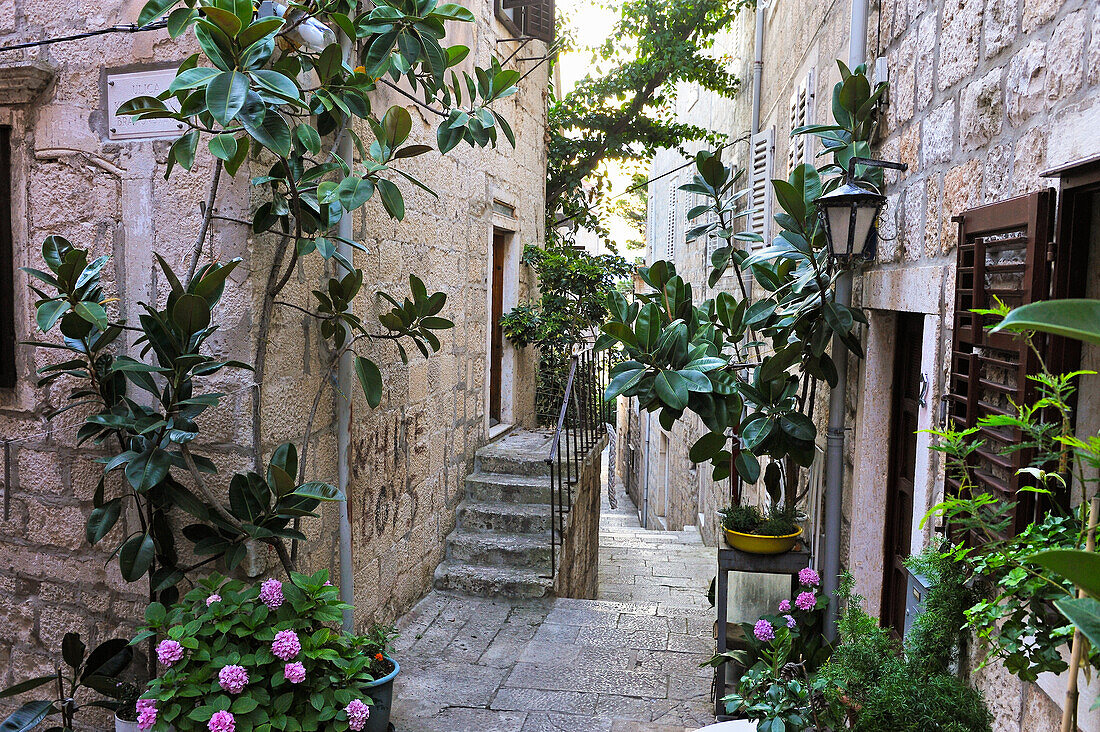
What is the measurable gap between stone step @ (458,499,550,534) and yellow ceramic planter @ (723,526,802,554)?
2.06 metres

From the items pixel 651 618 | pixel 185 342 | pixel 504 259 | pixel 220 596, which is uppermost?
pixel 504 259

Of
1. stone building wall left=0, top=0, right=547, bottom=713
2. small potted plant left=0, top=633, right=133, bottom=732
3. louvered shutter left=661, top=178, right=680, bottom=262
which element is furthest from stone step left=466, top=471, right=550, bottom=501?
louvered shutter left=661, top=178, right=680, bottom=262

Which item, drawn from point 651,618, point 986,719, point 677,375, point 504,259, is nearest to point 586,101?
point 504,259

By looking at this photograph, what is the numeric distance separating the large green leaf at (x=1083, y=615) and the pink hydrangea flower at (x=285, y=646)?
7.96 feet

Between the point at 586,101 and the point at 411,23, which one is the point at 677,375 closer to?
the point at 411,23

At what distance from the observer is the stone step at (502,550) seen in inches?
211

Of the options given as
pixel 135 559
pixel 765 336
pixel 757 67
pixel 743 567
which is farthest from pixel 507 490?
pixel 757 67

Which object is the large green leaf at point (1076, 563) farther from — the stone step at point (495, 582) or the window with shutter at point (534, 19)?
the window with shutter at point (534, 19)

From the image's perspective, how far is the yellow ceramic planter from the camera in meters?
3.71

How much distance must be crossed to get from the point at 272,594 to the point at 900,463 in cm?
254

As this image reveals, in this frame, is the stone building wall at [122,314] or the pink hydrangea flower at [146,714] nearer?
the pink hydrangea flower at [146,714]

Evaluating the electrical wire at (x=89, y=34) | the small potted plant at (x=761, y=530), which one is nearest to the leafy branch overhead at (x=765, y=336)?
the small potted plant at (x=761, y=530)

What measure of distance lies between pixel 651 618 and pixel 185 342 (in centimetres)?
364

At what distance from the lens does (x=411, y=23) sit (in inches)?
112
